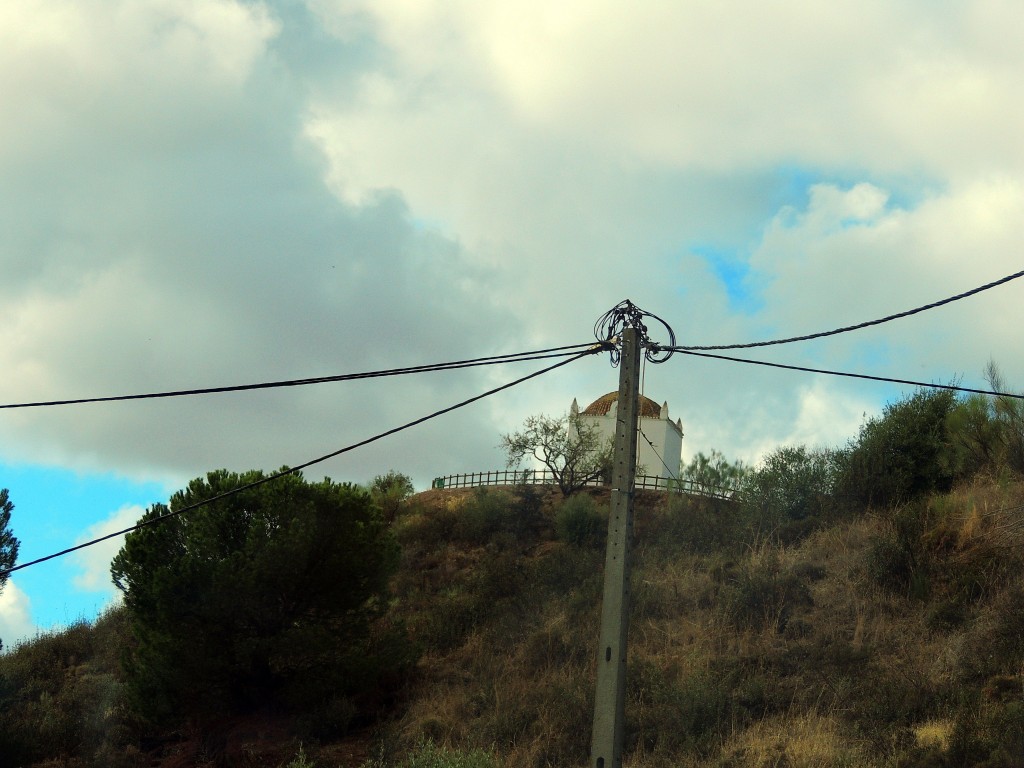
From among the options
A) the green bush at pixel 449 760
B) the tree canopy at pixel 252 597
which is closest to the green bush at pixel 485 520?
the tree canopy at pixel 252 597

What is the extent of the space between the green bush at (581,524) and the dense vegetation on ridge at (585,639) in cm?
308

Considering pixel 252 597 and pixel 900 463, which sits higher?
pixel 900 463

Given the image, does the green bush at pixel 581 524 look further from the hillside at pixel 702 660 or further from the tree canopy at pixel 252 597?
the tree canopy at pixel 252 597

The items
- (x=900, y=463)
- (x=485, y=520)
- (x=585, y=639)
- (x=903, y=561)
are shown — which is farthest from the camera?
(x=485, y=520)

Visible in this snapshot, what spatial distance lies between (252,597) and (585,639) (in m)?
8.62

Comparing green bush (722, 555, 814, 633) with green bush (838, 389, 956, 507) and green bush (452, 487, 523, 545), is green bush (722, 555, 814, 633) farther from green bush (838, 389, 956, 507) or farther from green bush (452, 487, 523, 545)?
green bush (452, 487, 523, 545)

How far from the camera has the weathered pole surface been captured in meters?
10.1

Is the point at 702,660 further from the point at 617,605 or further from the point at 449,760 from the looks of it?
the point at 617,605

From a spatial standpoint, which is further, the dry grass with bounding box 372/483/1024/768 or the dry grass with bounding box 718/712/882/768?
the dry grass with bounding box 372/483/1024/768

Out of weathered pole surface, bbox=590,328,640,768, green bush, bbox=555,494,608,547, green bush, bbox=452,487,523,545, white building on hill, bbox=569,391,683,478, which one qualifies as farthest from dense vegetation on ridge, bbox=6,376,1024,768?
white building on hill, bbox=569,391,683,478

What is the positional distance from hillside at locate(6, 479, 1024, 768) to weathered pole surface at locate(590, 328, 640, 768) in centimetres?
722

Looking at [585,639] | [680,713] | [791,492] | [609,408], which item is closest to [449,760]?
[680,713]

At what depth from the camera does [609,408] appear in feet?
177

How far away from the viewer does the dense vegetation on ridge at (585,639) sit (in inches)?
728
